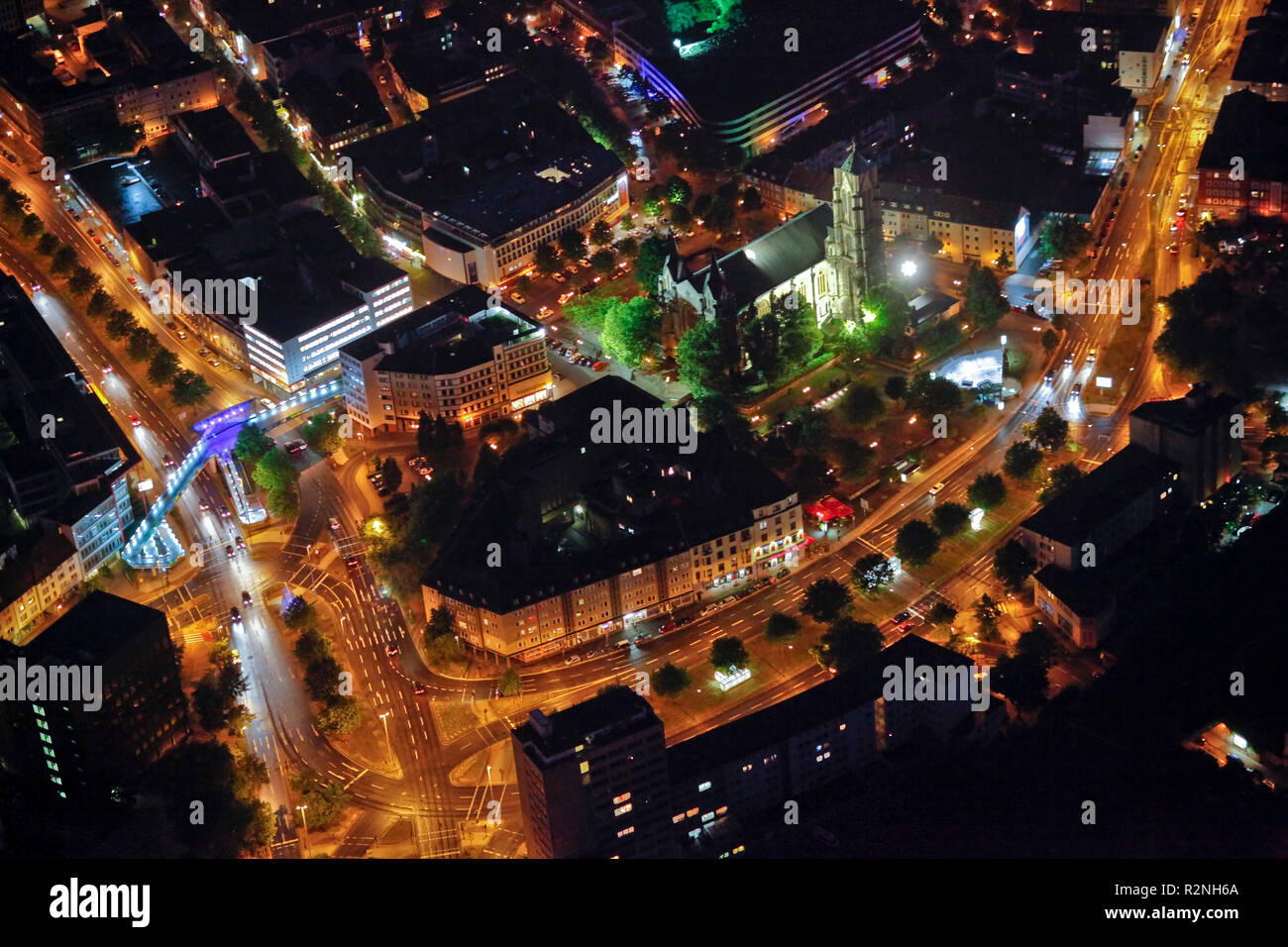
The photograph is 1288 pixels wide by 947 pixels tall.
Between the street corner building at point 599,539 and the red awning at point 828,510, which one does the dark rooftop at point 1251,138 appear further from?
the street corner building at point 599,539

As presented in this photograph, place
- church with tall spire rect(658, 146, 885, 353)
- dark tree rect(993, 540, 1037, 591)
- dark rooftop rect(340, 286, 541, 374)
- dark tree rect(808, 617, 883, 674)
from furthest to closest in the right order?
church with tall spire rect(658, 146, 885, 353), dark rooftop rect(340, 286, 541, 374), dark tree rect(993, 540, 1037, 591), dark tree rect(808, 617, 883, 674)

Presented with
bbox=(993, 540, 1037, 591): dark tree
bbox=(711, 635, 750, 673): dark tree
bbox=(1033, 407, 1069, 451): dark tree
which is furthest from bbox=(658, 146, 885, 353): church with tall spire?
bbox=(711, 635, 750, 673): dark tree

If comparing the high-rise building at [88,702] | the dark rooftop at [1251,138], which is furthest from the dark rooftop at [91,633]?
the dark rooftop at [1251,138]

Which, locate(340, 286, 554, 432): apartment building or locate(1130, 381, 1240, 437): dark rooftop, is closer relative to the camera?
locate(1130, 381, 1240, 437): dark rooftop

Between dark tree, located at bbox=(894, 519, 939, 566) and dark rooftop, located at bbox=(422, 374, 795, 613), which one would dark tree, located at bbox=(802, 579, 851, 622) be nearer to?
dark tree, located at bbox=(894, 519, 939, 566)

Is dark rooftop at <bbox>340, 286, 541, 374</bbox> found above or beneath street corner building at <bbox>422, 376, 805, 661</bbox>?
above

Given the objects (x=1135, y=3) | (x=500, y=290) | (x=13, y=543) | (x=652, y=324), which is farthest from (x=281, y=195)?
(x=1135, y=3)

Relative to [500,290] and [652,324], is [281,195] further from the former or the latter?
[652,324]
